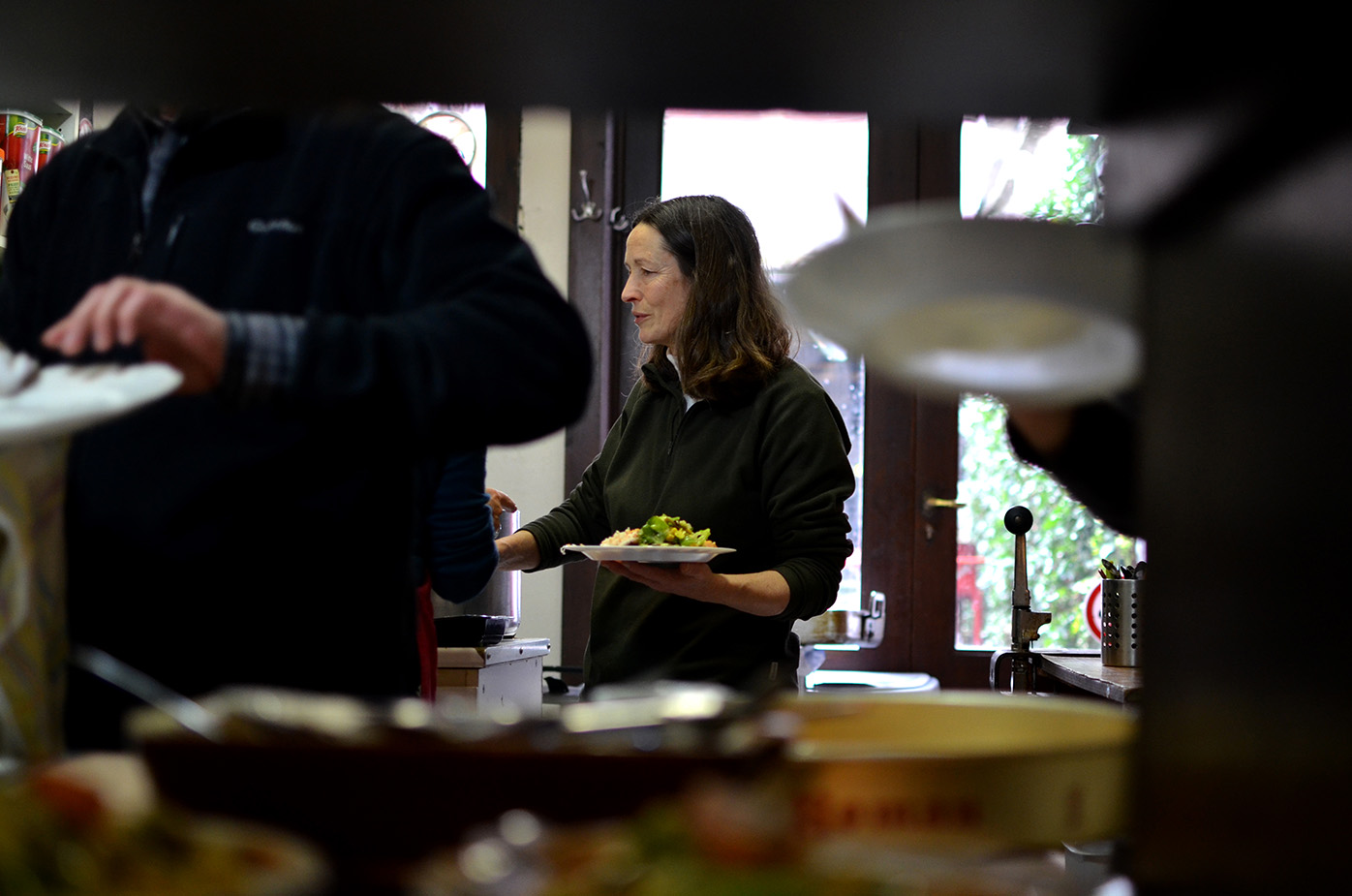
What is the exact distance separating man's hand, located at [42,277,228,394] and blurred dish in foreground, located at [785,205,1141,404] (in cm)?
26

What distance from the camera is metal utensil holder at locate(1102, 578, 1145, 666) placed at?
2.25 m

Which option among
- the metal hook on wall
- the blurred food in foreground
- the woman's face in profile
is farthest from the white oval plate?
the blurred food in foreground

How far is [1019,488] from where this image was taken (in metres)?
2.21

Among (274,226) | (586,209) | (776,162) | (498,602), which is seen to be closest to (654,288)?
(586,209)

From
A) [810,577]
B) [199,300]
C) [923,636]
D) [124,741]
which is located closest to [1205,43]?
[199,300]

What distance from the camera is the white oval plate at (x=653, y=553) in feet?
4.46

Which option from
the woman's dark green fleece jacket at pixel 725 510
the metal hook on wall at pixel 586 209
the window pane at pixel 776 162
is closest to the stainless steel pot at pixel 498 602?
the woman's dark green fleece jacket at pixel 725 510

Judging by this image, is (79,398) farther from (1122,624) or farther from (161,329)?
(1122,624)

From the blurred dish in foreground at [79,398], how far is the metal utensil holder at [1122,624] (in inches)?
80.5

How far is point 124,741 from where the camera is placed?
59 cm

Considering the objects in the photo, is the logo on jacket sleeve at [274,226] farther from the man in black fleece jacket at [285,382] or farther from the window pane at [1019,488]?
the window pane at [1019,488]

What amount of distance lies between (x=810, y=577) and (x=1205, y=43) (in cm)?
103

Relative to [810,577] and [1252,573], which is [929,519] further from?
[1252,573]

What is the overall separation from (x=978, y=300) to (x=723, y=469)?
1.02 metres
